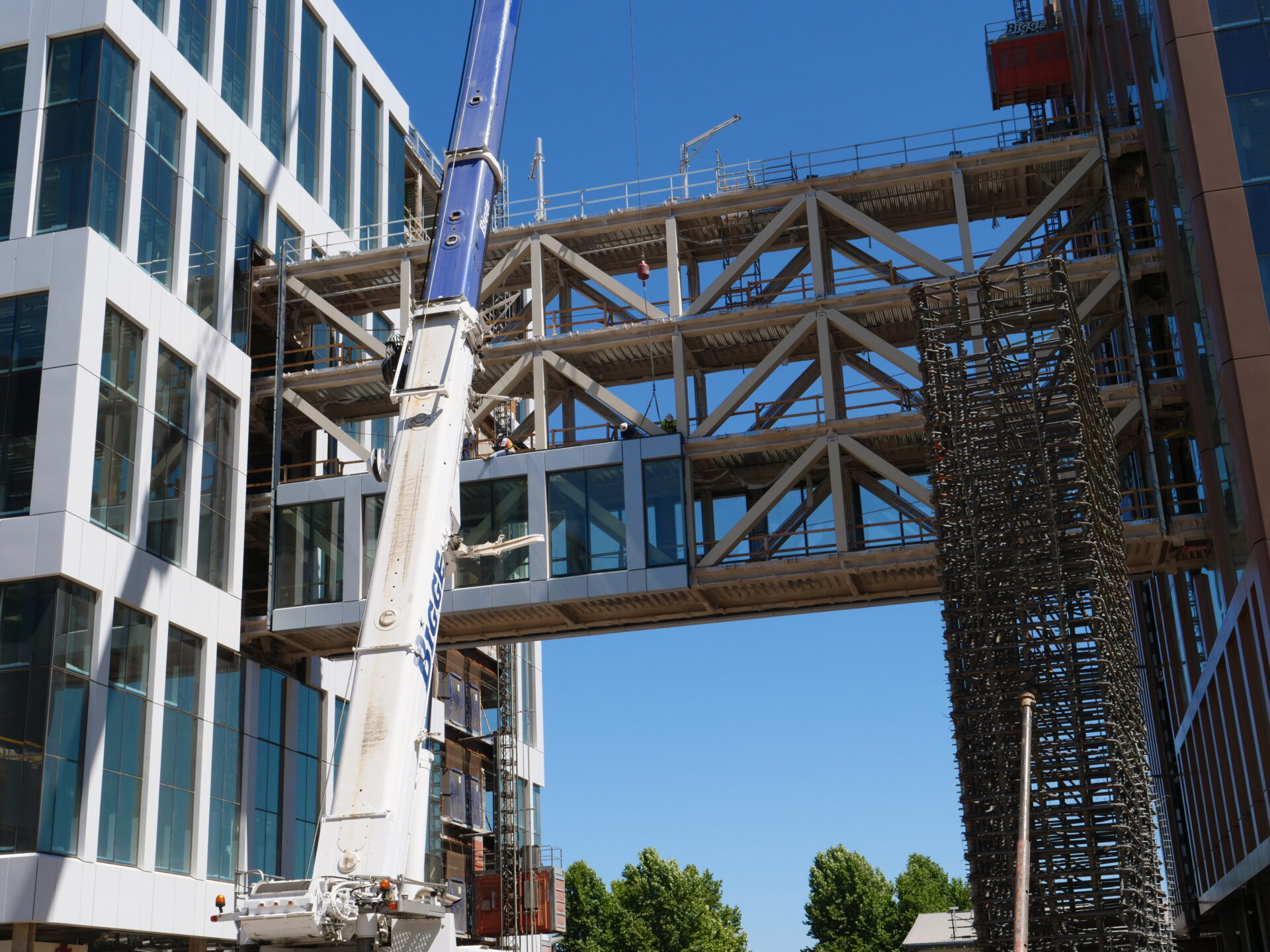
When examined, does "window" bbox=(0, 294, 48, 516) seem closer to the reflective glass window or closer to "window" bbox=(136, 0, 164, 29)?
"window" bbox=(136, 0, 164, 29)

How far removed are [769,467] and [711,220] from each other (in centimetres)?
819

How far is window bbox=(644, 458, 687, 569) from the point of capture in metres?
41.2

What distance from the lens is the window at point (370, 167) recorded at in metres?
57.1

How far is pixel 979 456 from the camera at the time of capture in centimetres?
2780

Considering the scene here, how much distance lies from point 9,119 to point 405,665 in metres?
25.9

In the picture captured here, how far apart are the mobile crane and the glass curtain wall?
29.6m

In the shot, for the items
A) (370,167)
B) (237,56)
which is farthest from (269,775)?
(370,167)

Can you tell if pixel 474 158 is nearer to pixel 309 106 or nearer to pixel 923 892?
pixel 309 106

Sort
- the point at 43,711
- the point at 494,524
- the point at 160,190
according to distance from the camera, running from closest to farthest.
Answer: the point at 43,711 < the point at 160,190 < the point at 494,524

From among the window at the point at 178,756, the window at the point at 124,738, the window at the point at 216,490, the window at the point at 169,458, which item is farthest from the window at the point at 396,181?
the window at the point at 124,738

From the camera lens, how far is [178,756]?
38.3 meters

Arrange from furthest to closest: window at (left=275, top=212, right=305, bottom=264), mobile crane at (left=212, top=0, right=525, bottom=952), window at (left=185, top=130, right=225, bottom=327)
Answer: window at (left=275, top=212, right=305, bottom=264), window at (left=185, top=130, right=225, bottom=327), mobile crane at (left=212, top=0, right=525, bottom=952)

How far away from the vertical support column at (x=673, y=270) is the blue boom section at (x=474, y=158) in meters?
12.1

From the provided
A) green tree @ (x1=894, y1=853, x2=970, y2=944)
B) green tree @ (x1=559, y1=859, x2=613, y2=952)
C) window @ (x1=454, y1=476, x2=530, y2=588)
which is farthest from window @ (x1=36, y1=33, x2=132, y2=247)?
green tree @ (x1=894, y1=853, x2=970, y2=944)
